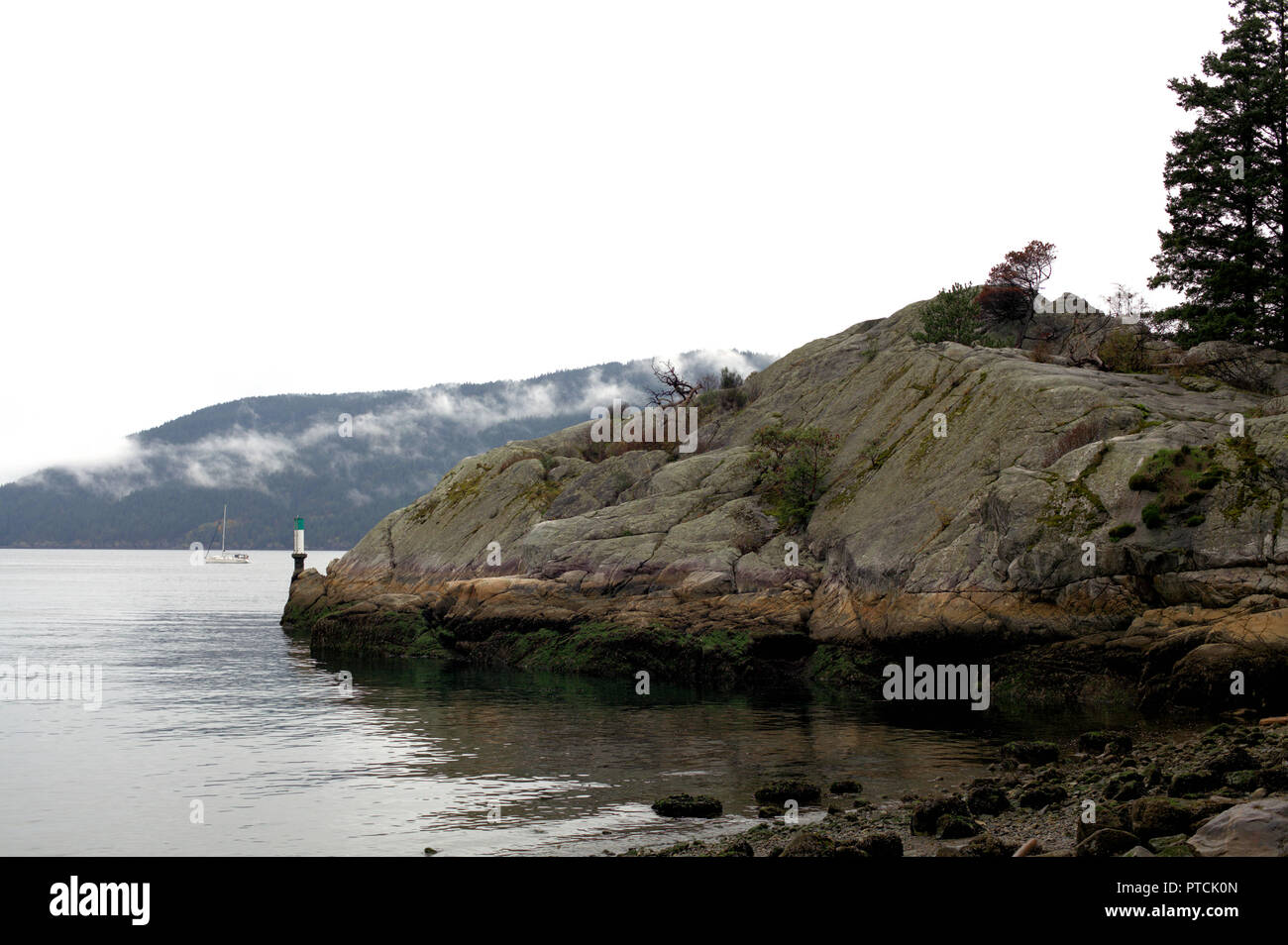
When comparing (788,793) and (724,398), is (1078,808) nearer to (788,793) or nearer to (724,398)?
(788,793)

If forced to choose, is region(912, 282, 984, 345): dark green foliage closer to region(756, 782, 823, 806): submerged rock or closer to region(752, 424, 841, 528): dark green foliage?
region(752, 424, 841, 528): dark green foliage

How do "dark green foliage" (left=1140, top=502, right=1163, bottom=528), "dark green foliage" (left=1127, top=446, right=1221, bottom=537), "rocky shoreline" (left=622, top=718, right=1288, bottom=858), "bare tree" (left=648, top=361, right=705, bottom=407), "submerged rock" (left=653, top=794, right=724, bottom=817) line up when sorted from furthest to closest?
"bare tree" (left=648, top=361, right=705, bottom=407), "dark green foliage" (left=1140, top=502, right=1163, bottom=528), "dark green foliage" (left=1127, top=446, right=1221, bottom=537), "submerged rock" (left=653, top=794, right=724, bottom=817), "rocky shoreline" (left=622, top=718, right=1288, bottom=858)

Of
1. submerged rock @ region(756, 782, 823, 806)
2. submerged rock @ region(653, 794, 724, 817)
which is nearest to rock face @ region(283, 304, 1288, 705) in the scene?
submerged rock @ region(756, 782, 823, 806)

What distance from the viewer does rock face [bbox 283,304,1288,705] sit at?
104 ft

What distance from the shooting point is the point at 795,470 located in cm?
4816

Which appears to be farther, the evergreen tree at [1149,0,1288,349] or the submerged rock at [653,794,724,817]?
the evergreen tree at [1149,0,1288,349]

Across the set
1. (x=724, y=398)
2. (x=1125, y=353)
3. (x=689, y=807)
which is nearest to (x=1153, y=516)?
(x=1125, y=353)

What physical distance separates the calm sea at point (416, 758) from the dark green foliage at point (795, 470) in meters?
11.5

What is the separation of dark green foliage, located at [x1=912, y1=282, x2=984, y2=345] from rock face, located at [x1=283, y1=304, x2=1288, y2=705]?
1.58m

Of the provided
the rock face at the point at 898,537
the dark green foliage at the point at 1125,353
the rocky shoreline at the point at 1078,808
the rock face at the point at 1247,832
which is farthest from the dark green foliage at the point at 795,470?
the rock face at the point at 1247,832

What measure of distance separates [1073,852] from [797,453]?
115 feet

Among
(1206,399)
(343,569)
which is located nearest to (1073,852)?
(1206,399)

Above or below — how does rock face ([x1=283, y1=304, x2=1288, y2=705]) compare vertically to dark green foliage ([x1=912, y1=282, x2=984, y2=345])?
below

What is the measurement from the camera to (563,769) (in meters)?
25.6
